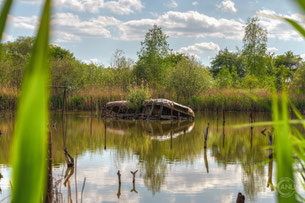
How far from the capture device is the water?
8.23m

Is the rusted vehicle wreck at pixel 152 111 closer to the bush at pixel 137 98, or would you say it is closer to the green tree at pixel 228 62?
the bush at pixel 137 98

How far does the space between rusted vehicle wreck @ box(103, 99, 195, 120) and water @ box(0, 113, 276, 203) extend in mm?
4918

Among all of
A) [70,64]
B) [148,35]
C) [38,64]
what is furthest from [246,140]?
[148,35]

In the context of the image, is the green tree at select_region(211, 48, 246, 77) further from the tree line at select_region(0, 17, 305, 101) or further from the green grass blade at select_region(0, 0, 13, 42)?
the green grass blade at select_region(0, 0, 13, 42)

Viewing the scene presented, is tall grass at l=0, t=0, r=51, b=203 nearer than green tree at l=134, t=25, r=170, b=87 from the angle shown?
Yes

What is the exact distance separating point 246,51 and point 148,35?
1531 centimetres

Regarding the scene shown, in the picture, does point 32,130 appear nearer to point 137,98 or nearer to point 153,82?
point 137,98

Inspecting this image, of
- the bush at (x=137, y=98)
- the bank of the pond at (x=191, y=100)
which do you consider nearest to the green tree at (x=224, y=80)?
the bank of the pond at (x=191, y=100)

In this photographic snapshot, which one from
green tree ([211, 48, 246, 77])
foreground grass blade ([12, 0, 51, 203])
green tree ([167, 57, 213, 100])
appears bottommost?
foreground grass blade ([12, 0, 51, 203])

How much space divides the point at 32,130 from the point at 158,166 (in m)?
10.8

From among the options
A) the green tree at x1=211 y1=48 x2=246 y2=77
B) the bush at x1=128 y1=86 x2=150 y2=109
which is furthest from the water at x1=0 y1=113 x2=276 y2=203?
the green tree at x1=211 y1=48 x2=246 y2=77

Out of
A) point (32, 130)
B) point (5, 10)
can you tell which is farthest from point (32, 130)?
point (5, 10)

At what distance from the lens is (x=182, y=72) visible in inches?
1266

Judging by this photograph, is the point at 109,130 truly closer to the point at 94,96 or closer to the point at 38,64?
the point at 94,96
